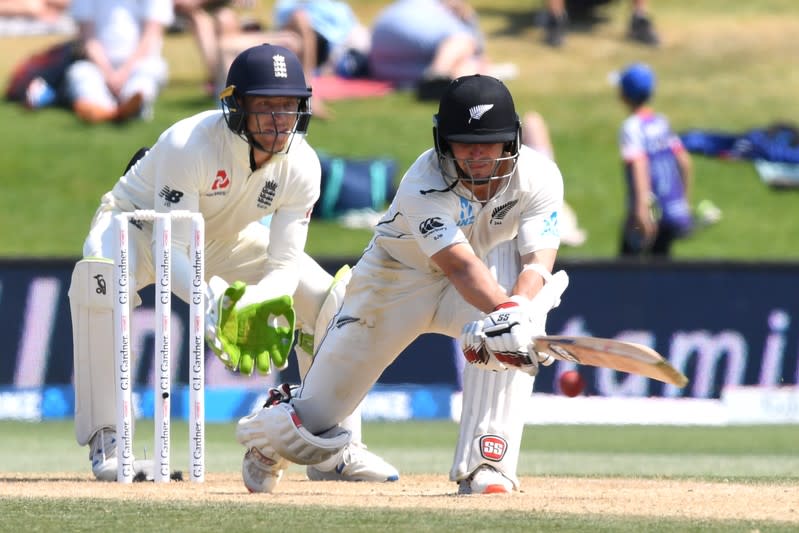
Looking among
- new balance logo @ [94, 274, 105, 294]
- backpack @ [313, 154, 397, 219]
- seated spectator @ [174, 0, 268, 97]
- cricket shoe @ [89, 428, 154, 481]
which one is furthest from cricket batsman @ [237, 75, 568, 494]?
seated spectator @ [174, 0, 268, 97]

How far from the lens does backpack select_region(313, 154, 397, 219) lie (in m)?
11.3

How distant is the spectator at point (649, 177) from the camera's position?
9586mm

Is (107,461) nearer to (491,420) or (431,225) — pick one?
(491,420)

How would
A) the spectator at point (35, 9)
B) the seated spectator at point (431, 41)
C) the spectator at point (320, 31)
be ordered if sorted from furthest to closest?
1. the spectator at point (35, 9)
2. the seated spectator at point (431, 41)
3. the spectator at point (320, 31)

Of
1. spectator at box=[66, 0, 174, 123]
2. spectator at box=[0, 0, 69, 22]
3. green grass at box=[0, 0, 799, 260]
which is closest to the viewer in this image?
green grass at box=[0, 0, 799, 260]

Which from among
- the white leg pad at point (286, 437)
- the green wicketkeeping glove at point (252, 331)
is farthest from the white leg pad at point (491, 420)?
the green wicketkeeping glove at point (252, 331)

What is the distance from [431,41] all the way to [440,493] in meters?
7.99

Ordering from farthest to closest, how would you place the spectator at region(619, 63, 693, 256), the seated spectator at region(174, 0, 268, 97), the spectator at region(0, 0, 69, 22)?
the spectator at region(0, 0, 69, 22) → the seated spectator at region(174, 0, 268, 97) → the spectator at region(619, 63, 693, 256)

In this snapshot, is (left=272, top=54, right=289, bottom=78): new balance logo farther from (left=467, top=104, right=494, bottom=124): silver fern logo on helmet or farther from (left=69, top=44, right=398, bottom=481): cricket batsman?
(left=467, top=104, right=494, bottom=124): silver fern logo on helmet

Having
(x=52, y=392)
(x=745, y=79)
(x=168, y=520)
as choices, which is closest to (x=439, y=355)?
(x=52, y=392)

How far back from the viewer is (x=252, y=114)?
18.3 ft

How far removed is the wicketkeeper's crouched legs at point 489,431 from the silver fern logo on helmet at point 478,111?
2.75 ft

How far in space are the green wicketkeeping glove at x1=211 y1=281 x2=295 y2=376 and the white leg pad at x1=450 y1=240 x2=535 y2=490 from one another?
74 centimetres

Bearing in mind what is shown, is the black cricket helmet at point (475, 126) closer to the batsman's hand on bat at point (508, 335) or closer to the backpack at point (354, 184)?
the batsman's hand on bat at point (508, 335)
